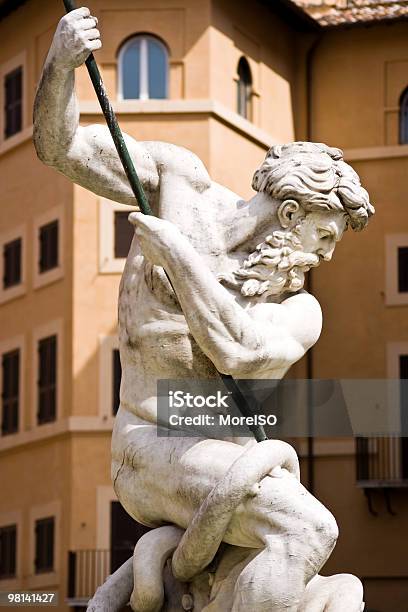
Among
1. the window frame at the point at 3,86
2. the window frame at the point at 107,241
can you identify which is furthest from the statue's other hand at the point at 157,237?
the window frame at the point at 3,86

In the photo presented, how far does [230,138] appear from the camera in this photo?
1431 inches

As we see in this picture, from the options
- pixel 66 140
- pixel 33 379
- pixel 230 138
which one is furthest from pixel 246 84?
pixel 66 140

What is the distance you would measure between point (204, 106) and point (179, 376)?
98.9ft

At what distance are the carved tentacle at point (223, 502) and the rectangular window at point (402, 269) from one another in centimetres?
3249

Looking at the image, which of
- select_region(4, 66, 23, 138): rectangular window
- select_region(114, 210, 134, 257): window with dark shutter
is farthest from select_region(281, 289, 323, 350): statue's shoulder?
select_region(4, 66, 23, 138): rectangular window

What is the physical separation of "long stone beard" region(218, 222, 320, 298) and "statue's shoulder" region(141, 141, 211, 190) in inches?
12.1

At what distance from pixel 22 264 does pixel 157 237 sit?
106 feet

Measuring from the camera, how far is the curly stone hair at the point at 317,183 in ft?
20.0

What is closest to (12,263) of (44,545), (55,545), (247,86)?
(247,86)

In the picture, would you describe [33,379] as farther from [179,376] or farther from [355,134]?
[179,376]

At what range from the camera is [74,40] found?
5.81 metres

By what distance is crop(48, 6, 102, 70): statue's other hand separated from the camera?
5812 millimetres

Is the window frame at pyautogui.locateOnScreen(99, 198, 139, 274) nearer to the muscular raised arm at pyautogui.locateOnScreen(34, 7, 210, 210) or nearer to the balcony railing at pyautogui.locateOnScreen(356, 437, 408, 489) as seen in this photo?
the balcony railing at pyautogui.locateOnScreen(356, 437, 408, 489)

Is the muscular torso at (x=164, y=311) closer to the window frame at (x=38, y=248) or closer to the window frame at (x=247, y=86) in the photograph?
the window frame at (x=38, y=248)
